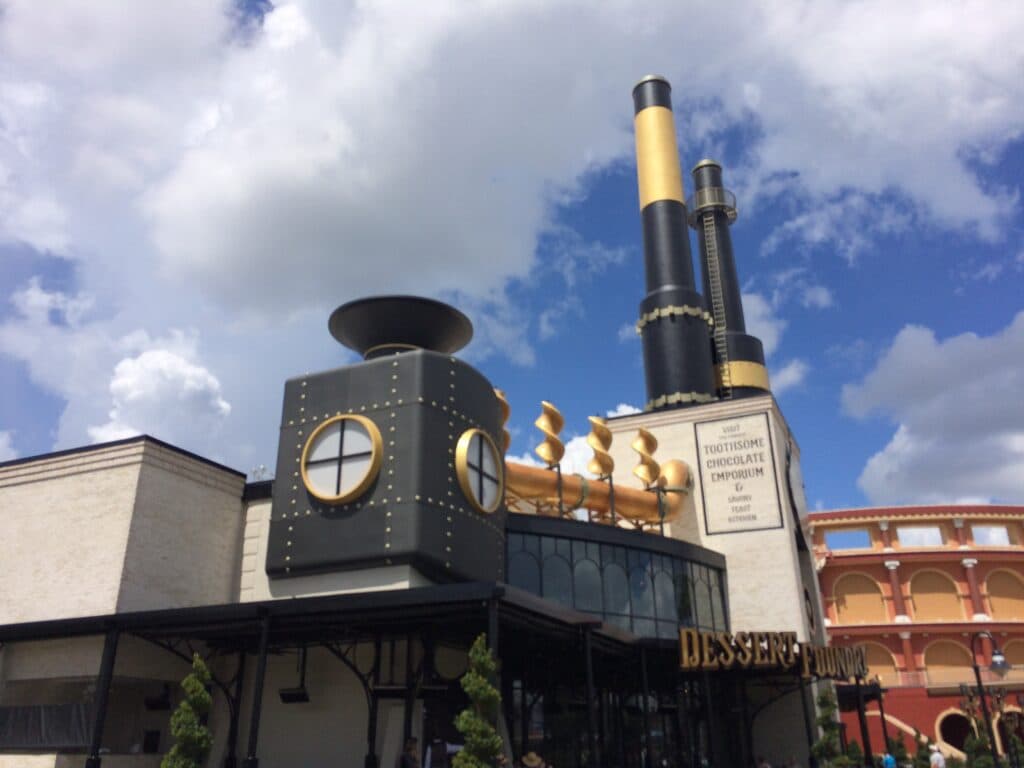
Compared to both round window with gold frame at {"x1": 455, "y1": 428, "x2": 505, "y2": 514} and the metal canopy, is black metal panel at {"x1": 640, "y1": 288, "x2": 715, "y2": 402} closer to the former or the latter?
round window with gold frame at {"x1": 455, "y1": 428, "x2": 505, "y2": 514}

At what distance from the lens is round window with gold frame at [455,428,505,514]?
20.6m

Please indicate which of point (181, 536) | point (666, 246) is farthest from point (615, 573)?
point (666, 246)

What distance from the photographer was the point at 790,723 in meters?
31.4

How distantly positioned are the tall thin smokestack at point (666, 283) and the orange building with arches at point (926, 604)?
1447cm

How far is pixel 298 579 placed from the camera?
2012 cm

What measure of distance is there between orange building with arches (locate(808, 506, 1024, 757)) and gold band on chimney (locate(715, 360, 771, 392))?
9.39 metres

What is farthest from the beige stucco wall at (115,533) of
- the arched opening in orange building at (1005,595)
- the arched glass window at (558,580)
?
the arched opening in orange building at (1005,595)

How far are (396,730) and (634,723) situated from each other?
1439cm

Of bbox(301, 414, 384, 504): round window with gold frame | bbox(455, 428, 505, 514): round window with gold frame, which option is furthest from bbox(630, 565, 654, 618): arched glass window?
bbox(301, 414, 384, 504): round window with gold frame

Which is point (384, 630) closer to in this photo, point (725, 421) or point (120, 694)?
point (120, 694)

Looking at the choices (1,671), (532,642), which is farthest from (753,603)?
(1,671)

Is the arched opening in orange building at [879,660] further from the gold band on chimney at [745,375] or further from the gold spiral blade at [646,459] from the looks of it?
the gold spiral blade at [646,459]

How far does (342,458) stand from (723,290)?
37.1m

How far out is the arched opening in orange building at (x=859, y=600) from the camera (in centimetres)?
5431
